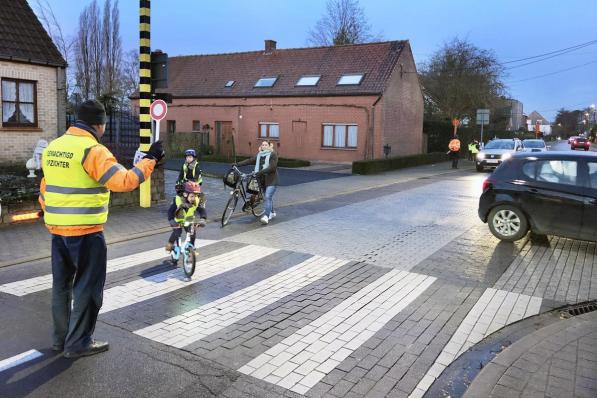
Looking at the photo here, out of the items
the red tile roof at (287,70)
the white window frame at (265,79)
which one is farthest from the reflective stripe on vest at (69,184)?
the white window frame at (265,79)

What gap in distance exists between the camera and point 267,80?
30.0 meters

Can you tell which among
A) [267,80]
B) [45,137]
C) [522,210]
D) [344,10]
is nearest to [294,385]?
[522,210]

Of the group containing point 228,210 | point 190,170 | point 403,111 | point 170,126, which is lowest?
point 228,210

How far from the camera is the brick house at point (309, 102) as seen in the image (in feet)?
88.4

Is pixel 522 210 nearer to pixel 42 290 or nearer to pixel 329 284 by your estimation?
pixel 329 284

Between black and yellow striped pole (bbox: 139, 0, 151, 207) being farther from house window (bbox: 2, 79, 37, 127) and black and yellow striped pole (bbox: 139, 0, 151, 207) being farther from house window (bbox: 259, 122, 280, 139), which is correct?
house window (bbox: 259, 122, 280, 139)

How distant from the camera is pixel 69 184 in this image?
3967 millimetres

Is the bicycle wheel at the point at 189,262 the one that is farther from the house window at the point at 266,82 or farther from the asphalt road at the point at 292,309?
the house window at the point at 266,82

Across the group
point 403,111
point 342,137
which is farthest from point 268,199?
point 403,111

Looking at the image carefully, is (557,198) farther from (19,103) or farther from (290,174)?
(19,103)

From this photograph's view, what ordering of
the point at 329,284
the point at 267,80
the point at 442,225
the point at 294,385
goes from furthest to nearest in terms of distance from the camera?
the point at 267,80 → the point at 442,225 → the point at 329,284 → the point at 294,385

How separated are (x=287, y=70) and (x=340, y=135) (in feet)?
18.2

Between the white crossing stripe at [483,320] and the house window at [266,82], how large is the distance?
82.0 ft

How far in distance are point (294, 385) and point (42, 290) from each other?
3577 millimetres
